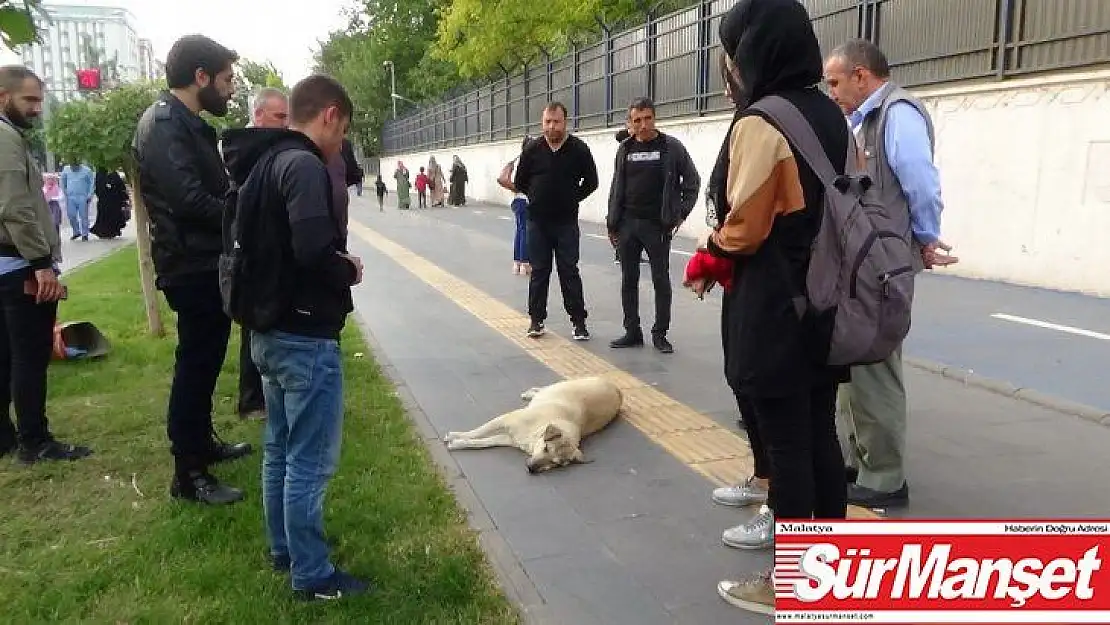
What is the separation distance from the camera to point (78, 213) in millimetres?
18703

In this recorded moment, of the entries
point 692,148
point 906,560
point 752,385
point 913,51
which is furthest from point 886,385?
point 692,148

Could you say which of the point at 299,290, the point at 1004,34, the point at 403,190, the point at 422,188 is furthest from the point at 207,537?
the point at 422,188

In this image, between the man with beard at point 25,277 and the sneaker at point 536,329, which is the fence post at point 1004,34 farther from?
the man with beard at point 25,277

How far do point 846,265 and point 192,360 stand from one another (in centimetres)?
294

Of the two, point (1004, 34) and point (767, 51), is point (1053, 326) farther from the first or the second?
point (767, 51)

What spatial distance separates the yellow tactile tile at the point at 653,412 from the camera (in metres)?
4.43

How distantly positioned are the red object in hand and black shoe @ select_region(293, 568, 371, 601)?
163cm

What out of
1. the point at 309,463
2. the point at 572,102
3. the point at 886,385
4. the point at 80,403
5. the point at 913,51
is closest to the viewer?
the point at 309,463

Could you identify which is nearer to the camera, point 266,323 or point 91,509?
point 266,323

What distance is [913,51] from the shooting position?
1168 cm

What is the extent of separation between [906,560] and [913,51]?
437 inches

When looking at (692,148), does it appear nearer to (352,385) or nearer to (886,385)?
(352,385)

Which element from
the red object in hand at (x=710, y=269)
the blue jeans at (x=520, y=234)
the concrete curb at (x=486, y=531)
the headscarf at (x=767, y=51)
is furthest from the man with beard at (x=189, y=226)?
the blue jeans at (x=520, y=234)

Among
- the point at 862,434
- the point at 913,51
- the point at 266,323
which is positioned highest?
the point at 913,51
